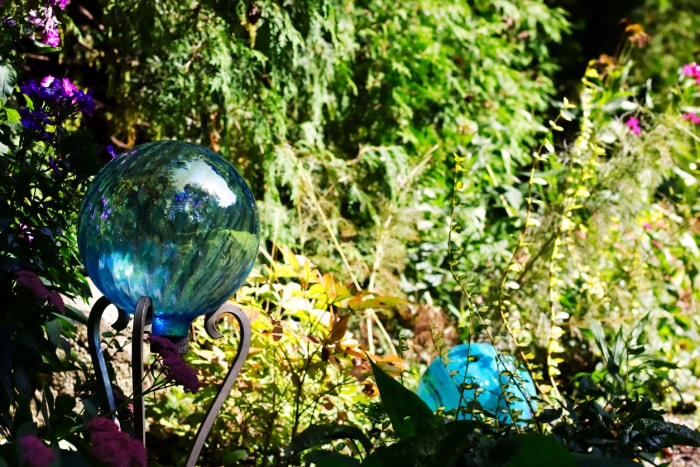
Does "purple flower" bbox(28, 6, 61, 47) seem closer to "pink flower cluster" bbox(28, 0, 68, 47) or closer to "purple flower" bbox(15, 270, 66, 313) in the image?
"pink flower cluster" bbox(28, 0, 68, 47)

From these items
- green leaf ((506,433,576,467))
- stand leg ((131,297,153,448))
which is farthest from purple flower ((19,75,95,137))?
green leaf ((506,433,576,467))

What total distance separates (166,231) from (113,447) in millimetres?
617

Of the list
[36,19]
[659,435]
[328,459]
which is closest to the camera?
[328,459]

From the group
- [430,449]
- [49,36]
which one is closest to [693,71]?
[49,36]

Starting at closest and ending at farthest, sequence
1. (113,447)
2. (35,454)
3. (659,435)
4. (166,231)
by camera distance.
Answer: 1. (35,454)
2. (113,447)
3. (166,231)
4. (659,435)

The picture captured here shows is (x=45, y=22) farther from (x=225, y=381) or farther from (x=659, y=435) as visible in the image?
(x=659, y=435)

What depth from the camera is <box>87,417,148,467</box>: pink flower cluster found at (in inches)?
42.9

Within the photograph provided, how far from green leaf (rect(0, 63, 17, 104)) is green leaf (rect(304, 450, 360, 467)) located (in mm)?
1367

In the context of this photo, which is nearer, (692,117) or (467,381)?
(467,381)

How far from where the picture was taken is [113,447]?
1.10 meters

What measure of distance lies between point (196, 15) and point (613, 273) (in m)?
→ 2.69

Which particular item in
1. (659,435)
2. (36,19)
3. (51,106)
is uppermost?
(36,19)

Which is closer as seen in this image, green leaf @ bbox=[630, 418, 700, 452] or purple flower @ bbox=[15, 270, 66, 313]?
purple flower @ bbox=[15, 270, 66, 313]

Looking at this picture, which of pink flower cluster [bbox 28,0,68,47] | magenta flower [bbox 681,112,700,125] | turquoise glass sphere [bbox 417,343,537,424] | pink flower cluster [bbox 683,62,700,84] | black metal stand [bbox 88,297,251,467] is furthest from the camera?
pink flower cluster [bbox 683,62,700,84]
